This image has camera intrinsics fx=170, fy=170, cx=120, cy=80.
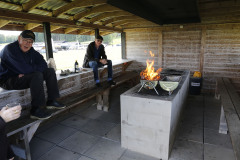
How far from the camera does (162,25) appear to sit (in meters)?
6.22

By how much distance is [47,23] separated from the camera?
12.1ft

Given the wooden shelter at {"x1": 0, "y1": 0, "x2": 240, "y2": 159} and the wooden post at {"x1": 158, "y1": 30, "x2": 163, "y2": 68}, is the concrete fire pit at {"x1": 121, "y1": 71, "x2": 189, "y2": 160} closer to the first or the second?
the wooden shelter at {"x1": 0, "y1": 0, "x2": 240, "y2": 159}

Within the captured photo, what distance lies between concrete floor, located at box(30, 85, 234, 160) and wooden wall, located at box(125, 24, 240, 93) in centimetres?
182

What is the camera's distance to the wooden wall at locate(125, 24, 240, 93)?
5562 mm

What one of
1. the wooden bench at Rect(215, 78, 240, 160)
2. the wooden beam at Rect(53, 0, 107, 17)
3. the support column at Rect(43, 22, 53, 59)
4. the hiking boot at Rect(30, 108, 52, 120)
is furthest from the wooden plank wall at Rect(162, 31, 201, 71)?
the hiking boot at Rect(30, 108, 52, 120)

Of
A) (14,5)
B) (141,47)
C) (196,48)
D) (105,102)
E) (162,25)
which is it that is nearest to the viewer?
(14,5)

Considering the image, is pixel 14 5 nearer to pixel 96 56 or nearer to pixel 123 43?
pixel 96 56

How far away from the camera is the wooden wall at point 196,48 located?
5.56 metres

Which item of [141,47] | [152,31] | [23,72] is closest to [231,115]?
[23,72]

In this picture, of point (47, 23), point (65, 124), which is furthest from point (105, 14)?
point (65, 124)

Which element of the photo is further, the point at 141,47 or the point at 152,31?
the point at 141,47

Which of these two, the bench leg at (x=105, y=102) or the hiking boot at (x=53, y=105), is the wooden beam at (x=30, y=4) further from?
the bench leg at (x=105, y=102)

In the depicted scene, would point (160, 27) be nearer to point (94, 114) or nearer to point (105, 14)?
point (105, 14)

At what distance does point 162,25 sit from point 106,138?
15.3 feet
